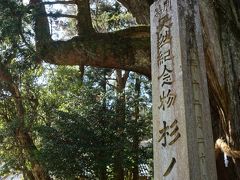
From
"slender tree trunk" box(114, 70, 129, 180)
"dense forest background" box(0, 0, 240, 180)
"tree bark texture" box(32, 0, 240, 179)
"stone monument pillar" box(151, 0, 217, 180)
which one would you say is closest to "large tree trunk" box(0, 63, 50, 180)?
"dense forest background" box(0, 0, 240, 180)

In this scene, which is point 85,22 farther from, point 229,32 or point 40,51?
point 229,32

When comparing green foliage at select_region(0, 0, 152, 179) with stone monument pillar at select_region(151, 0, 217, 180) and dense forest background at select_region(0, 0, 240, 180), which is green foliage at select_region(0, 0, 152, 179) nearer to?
dense forest background at select_region(0, 0, 240, 180)

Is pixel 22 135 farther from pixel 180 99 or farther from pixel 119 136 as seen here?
pixel 180 99

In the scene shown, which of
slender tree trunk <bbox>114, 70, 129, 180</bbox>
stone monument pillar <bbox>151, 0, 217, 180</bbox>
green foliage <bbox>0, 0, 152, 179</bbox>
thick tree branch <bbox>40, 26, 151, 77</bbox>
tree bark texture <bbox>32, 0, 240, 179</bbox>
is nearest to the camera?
stone monument pillar <bbox>151, 0, 217, 180</bbox>

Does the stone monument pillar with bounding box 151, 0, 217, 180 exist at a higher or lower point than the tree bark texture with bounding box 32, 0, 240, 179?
lower

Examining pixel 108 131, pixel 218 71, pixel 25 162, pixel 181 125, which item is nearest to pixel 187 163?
pixel 181 125

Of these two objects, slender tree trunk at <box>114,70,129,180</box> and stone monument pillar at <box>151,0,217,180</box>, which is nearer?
stone monument pillar at <box>151,0,217,180</box>

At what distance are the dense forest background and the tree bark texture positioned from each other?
13 millimetres

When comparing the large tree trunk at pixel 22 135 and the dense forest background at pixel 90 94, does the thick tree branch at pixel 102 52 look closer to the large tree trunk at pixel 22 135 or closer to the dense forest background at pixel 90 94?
the dense forest background at pixel 90 94

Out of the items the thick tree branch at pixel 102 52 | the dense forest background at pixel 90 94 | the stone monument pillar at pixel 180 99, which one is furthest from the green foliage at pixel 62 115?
the stone monument pillar at pixel 180 99

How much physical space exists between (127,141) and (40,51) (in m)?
2.20

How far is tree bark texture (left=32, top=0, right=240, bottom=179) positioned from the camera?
4316 mm

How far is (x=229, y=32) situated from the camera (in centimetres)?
477

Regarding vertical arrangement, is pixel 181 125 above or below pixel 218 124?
below
